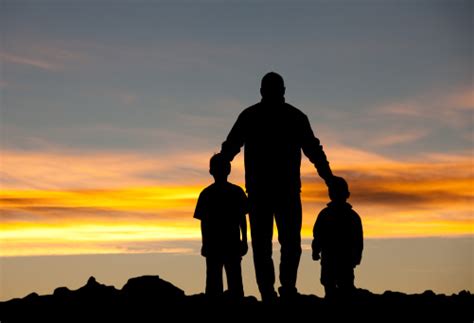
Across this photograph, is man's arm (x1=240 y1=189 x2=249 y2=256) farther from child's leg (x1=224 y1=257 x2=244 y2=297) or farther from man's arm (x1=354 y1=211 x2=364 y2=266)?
man's arm (x1=354 y1=211 x2=364 y2=266)

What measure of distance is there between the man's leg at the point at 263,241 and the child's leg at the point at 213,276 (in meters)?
0.65

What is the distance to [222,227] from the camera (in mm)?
15438

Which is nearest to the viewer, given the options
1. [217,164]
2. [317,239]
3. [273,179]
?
[217,164]

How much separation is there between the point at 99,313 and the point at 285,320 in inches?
122

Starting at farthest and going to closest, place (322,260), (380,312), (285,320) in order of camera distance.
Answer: (322,260)
(380,312)
(285,320)

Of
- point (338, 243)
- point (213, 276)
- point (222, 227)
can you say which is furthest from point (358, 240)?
point (213, 276)

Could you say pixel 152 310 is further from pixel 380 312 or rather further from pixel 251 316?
pixel 380 312

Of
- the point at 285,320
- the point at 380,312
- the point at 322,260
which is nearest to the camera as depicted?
the point at 285,320

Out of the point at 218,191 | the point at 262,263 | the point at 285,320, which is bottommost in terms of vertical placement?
the point at 285,320

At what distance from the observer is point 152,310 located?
1478cm

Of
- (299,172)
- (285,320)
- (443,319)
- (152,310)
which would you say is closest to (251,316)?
(285,320)

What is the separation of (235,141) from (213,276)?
242cm

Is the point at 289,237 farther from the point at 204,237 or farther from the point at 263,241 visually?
the point at 204,237

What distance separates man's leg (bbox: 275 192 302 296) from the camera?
15.3 metres
